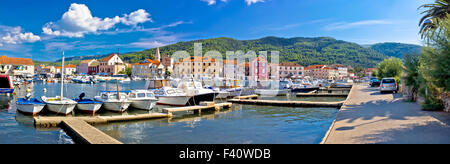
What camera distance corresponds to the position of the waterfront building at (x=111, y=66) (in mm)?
141000

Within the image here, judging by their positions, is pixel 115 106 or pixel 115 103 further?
pixel 115 106

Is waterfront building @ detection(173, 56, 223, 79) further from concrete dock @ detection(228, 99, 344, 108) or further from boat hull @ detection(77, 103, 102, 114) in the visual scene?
boat hull @ detection(77, 103, 102, 114)

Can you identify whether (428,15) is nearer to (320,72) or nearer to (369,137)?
(369,137)

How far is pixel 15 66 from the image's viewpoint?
97.2m

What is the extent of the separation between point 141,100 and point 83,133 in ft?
35.3

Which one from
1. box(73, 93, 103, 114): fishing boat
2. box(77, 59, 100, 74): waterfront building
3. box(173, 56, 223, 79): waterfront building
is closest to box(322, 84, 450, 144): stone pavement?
box(73, 93, 103, 114): fishing boat

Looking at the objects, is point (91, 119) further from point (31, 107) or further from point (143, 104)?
point (143, 104)

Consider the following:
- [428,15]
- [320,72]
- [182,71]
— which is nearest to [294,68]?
[320,72]

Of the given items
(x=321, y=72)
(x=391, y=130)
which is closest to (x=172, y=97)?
(x=391, y=130)

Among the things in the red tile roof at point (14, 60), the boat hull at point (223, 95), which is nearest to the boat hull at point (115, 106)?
the boat hull at point (223, 95)

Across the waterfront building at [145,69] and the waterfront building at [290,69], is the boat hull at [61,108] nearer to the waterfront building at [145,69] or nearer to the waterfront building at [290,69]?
the waterfront building at [145,69]

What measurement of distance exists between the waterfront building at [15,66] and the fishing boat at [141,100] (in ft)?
300

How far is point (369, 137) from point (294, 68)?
494 feet
